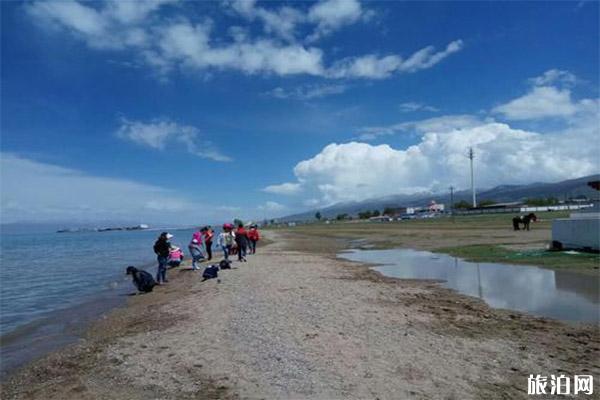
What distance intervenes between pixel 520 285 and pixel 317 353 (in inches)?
404

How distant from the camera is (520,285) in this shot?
15.4m

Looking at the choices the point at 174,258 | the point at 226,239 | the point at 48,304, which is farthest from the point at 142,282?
the point at 174,258

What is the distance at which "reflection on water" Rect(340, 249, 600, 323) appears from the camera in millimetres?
11906

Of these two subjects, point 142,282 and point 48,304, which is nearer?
point 48,304

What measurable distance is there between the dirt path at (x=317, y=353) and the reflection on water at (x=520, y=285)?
143 centimetres

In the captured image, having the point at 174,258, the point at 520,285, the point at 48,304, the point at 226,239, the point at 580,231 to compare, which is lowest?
the point at 48,304

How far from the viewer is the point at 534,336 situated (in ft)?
29.3

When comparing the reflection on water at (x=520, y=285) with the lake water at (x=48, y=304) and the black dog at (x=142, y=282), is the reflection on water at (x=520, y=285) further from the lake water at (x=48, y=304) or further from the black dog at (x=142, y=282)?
the lake water at (x=48, y=304)

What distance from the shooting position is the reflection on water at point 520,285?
39.1 feet

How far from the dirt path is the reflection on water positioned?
4.68 ft

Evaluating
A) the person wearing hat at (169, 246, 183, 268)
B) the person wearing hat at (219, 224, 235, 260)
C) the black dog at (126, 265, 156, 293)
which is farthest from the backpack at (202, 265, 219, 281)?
the person wearing hat at (169, 246, 183, 268)

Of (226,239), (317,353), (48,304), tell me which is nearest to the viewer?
(317,353)

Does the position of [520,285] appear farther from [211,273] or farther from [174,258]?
[174,258]

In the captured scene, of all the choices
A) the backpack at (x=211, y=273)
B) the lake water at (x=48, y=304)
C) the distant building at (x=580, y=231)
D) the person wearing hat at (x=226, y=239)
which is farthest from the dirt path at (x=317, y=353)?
the distant building at (x=580, y=231)
